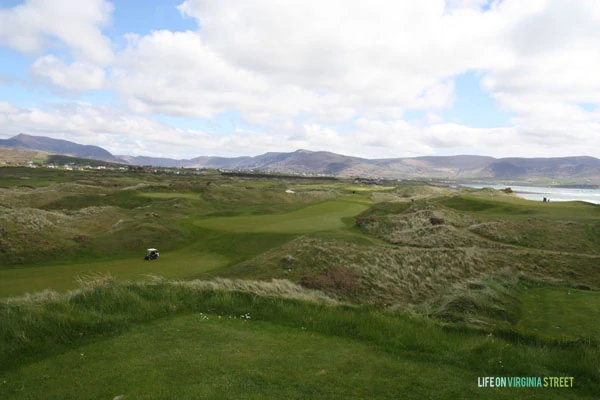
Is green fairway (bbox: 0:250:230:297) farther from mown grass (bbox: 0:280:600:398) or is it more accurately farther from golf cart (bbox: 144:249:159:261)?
mown grass (bbox: 0:280:600:398)

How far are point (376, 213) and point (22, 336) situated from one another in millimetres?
51574

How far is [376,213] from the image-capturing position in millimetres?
56500

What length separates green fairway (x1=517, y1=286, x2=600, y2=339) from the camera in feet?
41.5

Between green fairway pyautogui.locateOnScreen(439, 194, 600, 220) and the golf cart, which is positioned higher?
green fairway pyautogui.locateOnScreen(439, 194, 600, 220)

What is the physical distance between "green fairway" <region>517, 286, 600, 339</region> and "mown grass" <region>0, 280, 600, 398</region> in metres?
3.57

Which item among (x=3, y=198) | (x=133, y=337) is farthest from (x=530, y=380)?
(x=3, y=198)

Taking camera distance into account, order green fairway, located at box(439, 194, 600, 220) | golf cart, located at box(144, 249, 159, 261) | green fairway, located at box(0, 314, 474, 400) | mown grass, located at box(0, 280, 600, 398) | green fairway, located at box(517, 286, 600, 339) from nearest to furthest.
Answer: green fairway, located at box(0, 314, 474, 400)
mown grass, located at box(0, 280, 600, 398)
green fairway, located at box(517, 286, 600, 339)
golf cart, located at box(144, 249, 159, 261)
green fairway, located at box(439, 194, 600, 220)

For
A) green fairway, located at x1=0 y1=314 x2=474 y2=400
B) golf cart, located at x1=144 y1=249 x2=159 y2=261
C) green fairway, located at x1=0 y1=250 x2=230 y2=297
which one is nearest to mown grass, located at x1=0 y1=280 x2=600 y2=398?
green fairway, located at x1=0 y1=314 x2=474 y2=400

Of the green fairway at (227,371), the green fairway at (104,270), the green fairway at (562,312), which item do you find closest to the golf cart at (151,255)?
the green fairway at (104,270)

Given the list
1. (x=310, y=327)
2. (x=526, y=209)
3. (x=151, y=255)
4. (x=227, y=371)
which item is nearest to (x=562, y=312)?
(x=310, y=327)

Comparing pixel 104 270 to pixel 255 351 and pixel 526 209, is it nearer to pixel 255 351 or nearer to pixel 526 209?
pixel 255 351

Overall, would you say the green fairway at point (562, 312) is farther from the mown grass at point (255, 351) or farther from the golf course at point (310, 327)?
the mown grass at point (255, 351)

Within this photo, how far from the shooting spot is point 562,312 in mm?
14688

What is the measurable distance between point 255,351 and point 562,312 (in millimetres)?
13747
